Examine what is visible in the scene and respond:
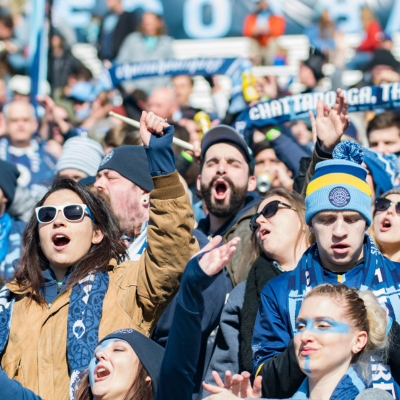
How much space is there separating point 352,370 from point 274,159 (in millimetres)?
3013

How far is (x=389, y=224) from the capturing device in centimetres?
404

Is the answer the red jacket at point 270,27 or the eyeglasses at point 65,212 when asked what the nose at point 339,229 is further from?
the red jacket at point 270,27

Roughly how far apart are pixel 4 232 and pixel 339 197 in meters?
2.77

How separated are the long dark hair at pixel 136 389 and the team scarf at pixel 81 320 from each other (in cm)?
6

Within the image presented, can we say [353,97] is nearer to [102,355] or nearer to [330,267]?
[330,267]

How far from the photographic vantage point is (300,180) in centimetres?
465

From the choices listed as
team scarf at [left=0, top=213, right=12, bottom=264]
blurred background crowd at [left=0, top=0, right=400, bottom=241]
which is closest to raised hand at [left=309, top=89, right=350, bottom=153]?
blurred background crowd at [left=0, top=0, right=400, bottom=241]

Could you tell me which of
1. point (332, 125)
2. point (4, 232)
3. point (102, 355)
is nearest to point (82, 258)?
point (102, 355)

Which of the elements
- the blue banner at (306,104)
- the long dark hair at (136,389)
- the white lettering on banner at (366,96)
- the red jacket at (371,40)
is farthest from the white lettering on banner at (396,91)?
the red jacket at (371,40)

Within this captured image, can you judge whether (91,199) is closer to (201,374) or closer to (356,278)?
(201,374)

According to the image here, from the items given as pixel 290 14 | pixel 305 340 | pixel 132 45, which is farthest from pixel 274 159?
pixel 290 14

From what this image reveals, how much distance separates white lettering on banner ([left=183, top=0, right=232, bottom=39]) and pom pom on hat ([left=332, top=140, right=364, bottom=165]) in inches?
426

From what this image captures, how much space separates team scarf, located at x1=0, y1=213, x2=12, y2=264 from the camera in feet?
15.9

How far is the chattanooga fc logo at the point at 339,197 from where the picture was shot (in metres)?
3.14
